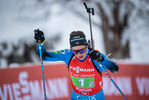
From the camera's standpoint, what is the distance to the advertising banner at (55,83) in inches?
200

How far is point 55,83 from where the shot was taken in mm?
5449

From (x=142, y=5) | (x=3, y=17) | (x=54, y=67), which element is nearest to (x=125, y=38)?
(x=142, y=5)

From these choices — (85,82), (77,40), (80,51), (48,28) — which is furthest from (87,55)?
(48,28)

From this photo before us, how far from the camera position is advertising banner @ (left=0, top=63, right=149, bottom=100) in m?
5.07

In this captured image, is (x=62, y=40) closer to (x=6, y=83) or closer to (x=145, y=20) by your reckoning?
(x=145, y=20)

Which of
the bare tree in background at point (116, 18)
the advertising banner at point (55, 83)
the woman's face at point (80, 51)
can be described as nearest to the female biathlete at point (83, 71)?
the woman's face at point (80, 51)

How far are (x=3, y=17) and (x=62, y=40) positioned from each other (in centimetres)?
578

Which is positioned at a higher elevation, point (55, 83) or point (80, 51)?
point (80, 51)

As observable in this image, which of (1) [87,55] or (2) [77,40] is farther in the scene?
(1) [87,55]

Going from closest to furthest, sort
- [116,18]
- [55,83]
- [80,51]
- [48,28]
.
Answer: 1. [80,51]
2. [55,83]
3. [116,18]
4. [48,28]

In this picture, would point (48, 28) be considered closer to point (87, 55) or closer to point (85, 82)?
point (87, 55)

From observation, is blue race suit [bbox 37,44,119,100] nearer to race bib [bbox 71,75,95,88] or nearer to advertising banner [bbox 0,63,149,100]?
race bib [bbox 71,75,95,88]

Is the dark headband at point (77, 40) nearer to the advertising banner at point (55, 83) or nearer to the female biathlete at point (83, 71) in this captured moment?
the female biathlete at point (83, 71)

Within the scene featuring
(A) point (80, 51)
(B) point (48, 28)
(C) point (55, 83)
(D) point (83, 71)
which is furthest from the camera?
(B) point (48, 28)
